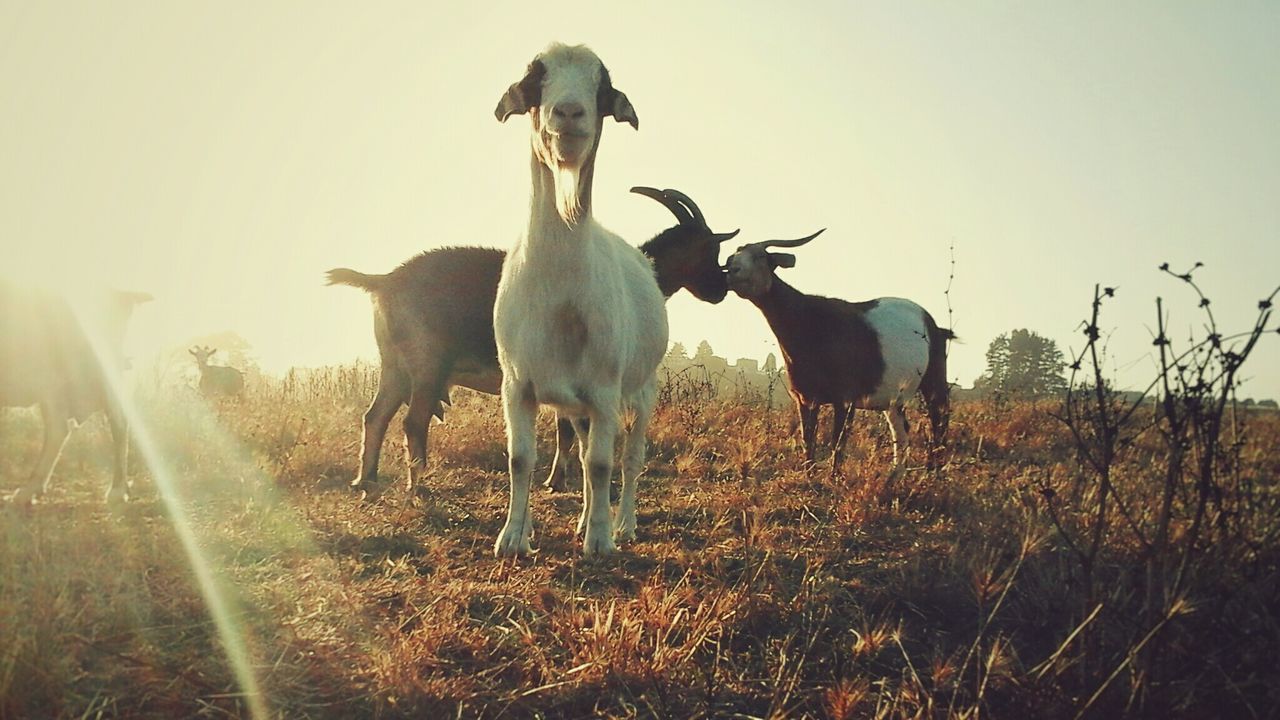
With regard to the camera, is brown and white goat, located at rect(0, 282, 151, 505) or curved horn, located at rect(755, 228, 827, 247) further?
curved horn, located at rect(755, 228, 827, 247)

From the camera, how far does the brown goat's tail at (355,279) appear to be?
6848 millimetres

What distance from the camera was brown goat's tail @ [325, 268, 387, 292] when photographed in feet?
22.5

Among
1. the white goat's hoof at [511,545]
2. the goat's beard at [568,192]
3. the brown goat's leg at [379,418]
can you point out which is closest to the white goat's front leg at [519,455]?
the white goat's hoof at [511,545]

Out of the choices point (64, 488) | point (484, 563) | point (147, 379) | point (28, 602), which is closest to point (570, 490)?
point (484, 563)

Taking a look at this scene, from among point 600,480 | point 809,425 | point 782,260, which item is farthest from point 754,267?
point 600,480

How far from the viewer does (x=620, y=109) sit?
168 inches

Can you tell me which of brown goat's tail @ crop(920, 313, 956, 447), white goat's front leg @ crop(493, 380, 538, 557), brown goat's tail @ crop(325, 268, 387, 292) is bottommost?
white goat's front leg @ crop(493, 380, 538, 557)

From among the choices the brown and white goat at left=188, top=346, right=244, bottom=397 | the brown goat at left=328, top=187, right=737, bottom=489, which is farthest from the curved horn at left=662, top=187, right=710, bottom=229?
the brown and white goat at left=188, top=346, right=244, bottom=397

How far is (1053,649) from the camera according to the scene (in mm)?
2691

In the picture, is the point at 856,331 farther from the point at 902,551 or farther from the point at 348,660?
the point at 348,660

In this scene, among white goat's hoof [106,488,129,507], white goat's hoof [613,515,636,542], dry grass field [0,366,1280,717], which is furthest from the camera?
white goat's hoof [106,488,129,507]

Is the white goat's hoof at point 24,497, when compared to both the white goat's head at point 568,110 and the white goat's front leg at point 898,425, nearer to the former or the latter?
the white goat's head at point 568,110

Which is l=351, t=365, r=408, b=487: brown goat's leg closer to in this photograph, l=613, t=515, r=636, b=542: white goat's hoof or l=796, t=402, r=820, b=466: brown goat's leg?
l=613, t=515, r=636, b=542: white goat's hoof

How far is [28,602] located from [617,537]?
2803mm
